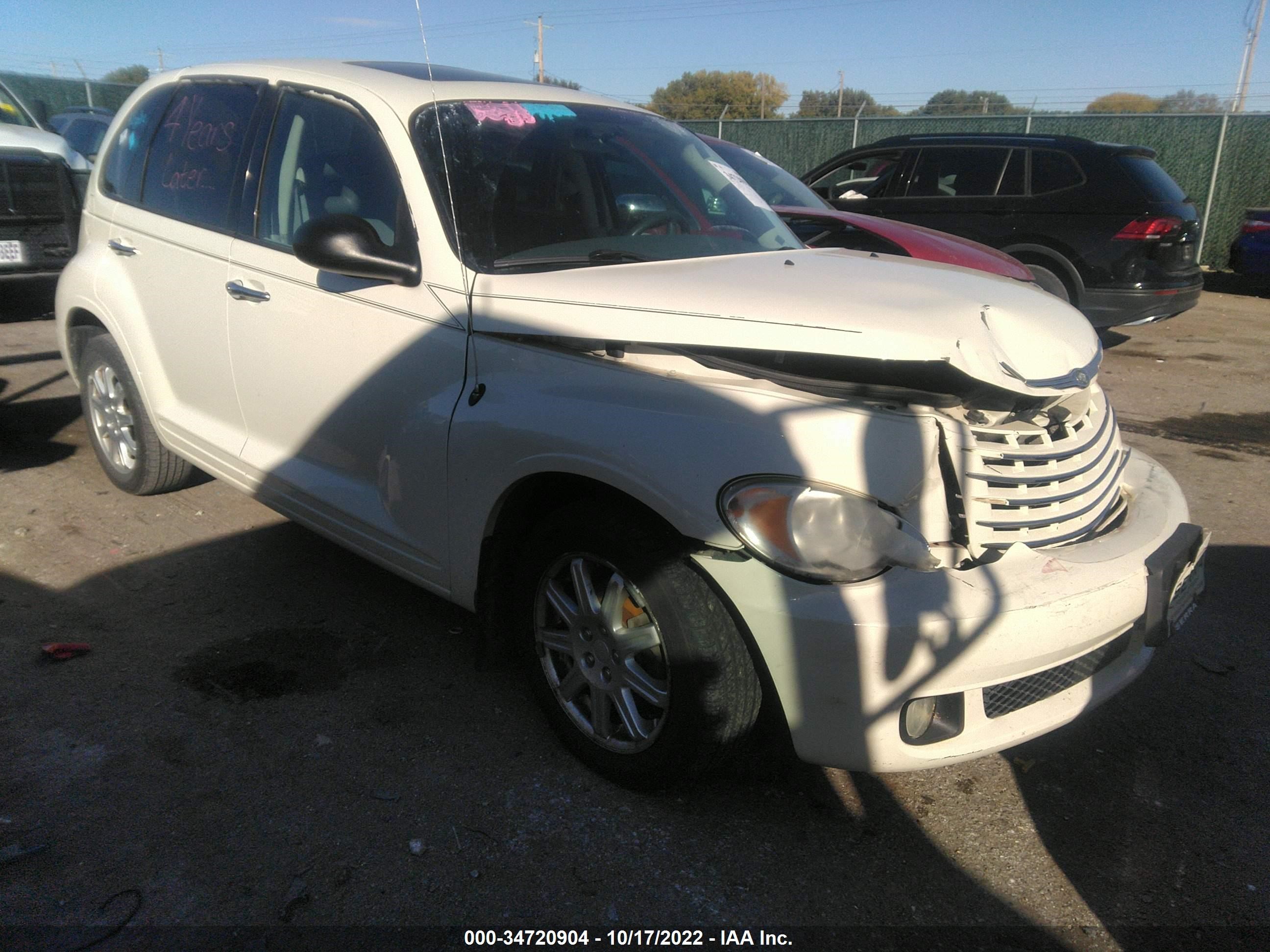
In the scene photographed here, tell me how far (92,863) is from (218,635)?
1.19 meters

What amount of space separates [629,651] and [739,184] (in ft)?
7.22

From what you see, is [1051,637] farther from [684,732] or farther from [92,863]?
[92,863]

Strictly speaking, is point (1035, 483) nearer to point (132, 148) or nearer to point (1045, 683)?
point (1045, 683)

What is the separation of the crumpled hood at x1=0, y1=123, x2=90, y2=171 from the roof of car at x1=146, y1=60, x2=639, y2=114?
5.06m

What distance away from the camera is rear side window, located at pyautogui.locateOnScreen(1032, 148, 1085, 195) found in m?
8.67

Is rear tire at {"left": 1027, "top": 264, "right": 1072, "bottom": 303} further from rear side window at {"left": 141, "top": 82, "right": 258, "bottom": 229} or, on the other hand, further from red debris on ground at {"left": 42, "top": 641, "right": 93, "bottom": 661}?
red debris on ground at {"left": 42, "top": 641, "right": 93, "bottom": 661}

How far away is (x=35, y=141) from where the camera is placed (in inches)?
312

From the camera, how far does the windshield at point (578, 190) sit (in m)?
3.00

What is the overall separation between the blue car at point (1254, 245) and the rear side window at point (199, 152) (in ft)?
43.5

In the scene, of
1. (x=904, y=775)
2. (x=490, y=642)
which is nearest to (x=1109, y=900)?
(x=904, y=775)

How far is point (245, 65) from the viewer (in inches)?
149

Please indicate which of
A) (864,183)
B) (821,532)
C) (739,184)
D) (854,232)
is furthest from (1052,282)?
(821,532)

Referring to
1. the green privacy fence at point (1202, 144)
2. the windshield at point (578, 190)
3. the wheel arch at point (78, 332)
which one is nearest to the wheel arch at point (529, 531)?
the windshield at point (578, 190)

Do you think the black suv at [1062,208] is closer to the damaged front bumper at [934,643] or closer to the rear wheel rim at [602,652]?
the damaged front bumper at [934,643]
